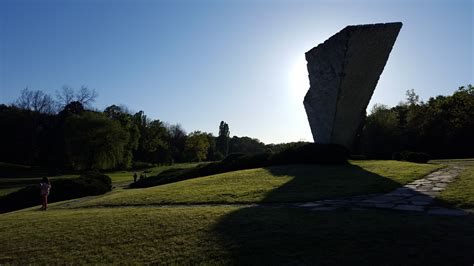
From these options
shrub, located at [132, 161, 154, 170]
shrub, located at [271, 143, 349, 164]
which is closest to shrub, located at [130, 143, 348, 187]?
shrub, located at [271, 143, 349, 164]

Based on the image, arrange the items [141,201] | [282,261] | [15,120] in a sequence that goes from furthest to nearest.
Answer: [15,120], [141,201], [282,261]

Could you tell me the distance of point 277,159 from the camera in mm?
25719

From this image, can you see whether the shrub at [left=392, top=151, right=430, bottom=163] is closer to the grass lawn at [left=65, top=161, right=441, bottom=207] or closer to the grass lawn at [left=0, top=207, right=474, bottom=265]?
the grass lawn at [left=65, top=161, right=441, bottom=207]

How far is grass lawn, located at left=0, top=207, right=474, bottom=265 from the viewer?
22.1ft

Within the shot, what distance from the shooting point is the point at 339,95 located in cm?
2322

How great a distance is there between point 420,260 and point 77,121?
57.6 metres

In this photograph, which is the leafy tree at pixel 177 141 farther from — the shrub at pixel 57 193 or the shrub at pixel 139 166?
the shrub at pixel 57 193

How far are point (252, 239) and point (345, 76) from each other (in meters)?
16.4

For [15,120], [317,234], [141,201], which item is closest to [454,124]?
[141,201]

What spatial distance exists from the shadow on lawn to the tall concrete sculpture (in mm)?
13676

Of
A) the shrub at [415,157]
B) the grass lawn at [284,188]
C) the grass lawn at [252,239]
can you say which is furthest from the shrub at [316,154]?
the grass lawn at [252,239]

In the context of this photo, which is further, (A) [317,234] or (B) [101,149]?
(B) [101,149]

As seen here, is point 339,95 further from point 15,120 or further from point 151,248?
point 15,120

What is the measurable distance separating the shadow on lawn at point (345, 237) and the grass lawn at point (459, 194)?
63.3 inches
